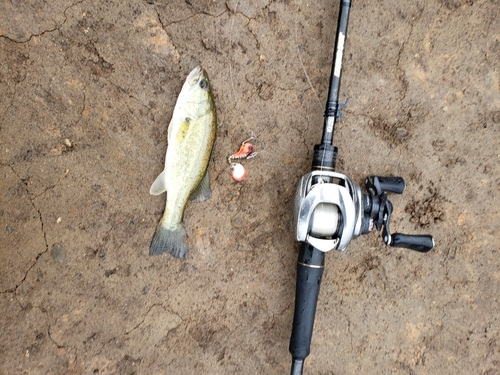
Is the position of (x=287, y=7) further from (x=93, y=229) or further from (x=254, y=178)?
(x=93, y=229)

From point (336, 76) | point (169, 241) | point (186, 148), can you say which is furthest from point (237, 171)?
point (336, 76)

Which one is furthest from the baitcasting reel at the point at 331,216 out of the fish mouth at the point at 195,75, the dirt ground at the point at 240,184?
the fish mouth at the point at 195,75

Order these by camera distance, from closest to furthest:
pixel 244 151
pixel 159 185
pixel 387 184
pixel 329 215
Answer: pixel 329 215 → pixel 387 184 → pixel 159 185 → pixel 244 151

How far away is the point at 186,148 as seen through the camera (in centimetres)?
259

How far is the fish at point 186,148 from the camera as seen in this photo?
259 cm

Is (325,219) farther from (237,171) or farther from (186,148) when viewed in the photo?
(186,148)

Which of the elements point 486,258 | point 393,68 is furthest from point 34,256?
point 486,258

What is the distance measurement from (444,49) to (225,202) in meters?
1.96

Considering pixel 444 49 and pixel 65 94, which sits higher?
pixel 444 49

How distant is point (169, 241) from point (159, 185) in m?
0.40

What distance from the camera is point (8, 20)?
2623 millimetres

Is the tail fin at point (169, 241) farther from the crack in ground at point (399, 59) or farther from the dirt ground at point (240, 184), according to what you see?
the crack in ground at point (399, 59)

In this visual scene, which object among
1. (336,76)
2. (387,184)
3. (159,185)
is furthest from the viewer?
(159,185)

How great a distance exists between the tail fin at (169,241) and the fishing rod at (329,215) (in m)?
0.83
